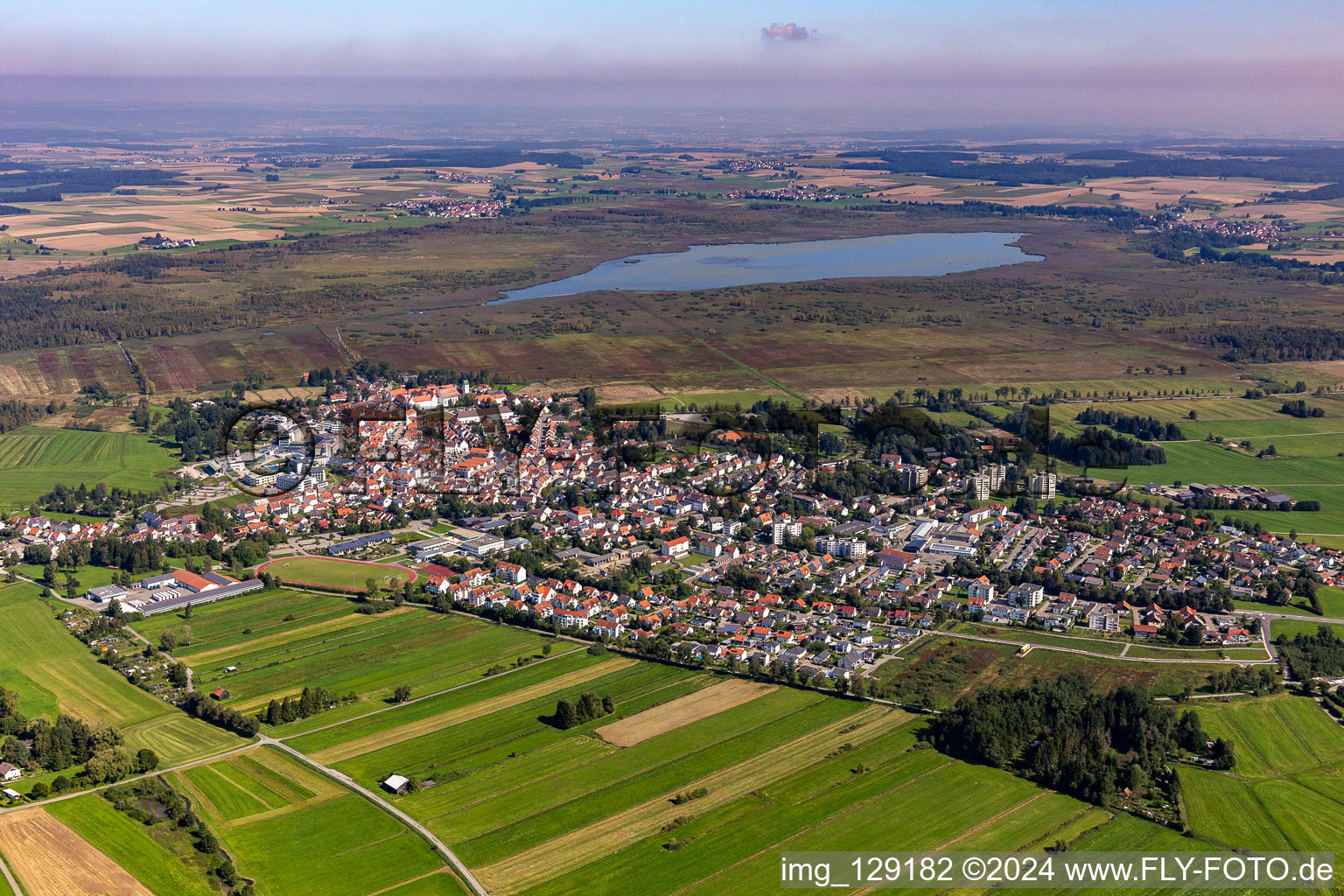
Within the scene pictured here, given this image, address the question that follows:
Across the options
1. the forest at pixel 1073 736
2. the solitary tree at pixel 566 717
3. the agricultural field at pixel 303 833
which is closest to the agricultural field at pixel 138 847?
the agricultural field at pixel 303 833

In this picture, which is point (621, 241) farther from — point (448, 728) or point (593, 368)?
point (448, 728)

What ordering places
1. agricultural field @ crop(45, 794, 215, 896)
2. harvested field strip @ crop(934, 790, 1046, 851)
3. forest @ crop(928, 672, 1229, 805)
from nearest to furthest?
agricultural field @ crop(45, 794, 215, 896)
harvested field strip @ crop(934, 790, 1046, 851)
forest @ crop(928, 672, 1229, 805)

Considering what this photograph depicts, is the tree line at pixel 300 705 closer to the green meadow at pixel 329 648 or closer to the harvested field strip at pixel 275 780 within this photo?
the green meadow at pixel 329 648

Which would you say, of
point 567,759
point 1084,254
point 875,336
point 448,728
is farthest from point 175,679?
point 1084,254

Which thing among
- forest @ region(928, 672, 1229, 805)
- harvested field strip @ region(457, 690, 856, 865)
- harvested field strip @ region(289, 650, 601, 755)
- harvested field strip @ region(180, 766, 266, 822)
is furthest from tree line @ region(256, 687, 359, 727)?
forest @ region(928, 672, 1229, 805)

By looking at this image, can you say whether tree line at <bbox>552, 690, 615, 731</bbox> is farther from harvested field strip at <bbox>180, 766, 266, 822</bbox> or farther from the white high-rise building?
the white high-rise building

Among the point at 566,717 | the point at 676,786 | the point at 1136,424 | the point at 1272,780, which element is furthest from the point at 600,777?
the point at 1136,424
